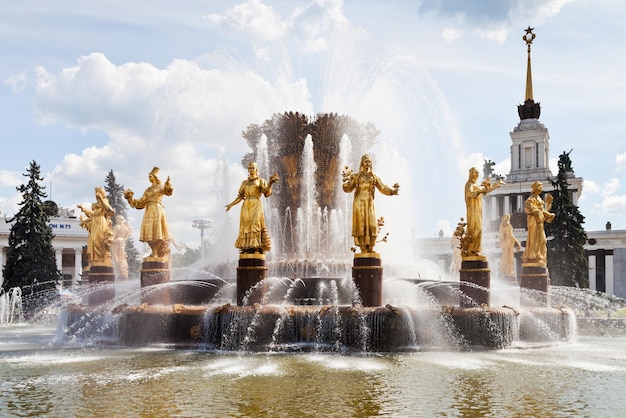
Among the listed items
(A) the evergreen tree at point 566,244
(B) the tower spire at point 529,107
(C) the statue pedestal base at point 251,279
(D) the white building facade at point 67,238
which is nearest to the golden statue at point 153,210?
(C) the statue pedestal base at point 251,279

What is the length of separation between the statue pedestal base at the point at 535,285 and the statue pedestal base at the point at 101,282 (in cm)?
1153

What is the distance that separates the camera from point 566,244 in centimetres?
5053

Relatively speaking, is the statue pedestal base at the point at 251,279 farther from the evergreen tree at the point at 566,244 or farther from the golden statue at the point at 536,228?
the evergreen tree at the point at 566,244

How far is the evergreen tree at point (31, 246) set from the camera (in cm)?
4309

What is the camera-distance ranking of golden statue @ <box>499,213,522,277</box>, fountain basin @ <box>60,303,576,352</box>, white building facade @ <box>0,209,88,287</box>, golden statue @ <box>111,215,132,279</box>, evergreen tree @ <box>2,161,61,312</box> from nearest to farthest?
1. fountain basin @ <box>60,303,576,352</box>
2. golden statue @ <box>499,213,522,277</box>
3. golden statue @ <box>111,215,132,279</box>
4. evergreen tree @ <box>2,161,61,312</box>
5. white building facade @ <box>0,209,88,287</box>

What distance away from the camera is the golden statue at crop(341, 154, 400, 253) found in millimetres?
15875

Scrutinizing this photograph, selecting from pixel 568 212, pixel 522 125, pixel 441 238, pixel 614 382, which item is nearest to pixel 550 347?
pixel 614 382

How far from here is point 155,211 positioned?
720 inches

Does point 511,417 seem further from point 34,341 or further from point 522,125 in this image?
point 522,125

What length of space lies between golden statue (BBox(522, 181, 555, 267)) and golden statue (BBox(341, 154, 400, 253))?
245 inches

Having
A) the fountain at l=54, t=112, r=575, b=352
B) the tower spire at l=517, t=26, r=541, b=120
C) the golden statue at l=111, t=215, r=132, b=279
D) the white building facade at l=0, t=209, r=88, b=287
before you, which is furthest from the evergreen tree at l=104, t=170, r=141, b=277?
the tower spire at l=517, t=26, r=541, b=120

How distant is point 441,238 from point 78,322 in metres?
64.5

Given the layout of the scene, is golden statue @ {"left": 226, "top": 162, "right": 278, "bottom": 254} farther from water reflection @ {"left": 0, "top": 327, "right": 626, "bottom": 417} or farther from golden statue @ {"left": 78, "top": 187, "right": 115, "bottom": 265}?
golden statue @ {"left": 78, "top": 187, "right": 115, "bottom": 265}

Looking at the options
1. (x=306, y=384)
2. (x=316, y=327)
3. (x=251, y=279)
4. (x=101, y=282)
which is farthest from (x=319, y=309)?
(x=101, y=282)
